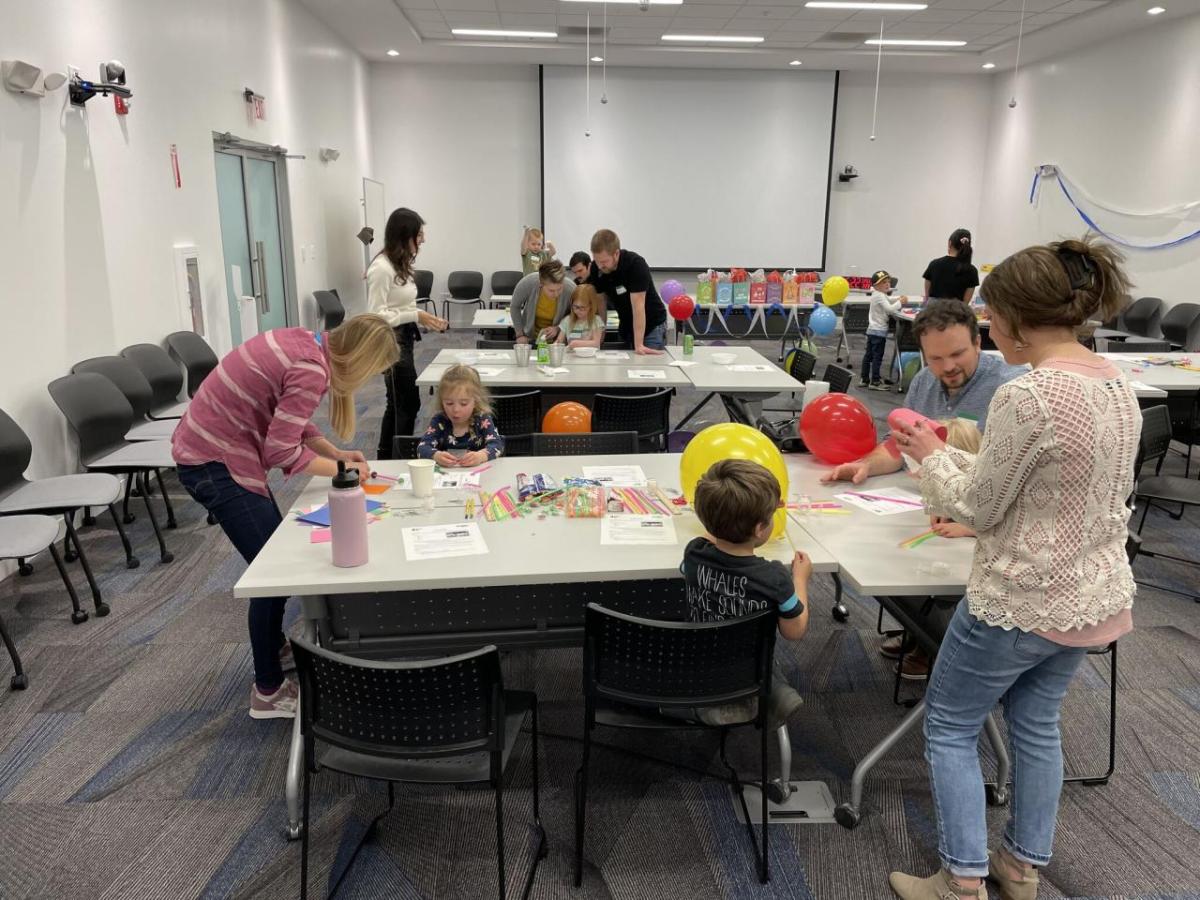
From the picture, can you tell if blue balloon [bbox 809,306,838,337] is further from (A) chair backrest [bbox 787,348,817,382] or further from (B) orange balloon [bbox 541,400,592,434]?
(B) orange balloon [bbox 541,400,592,434]

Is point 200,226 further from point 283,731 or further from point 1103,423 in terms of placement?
point 1103,423

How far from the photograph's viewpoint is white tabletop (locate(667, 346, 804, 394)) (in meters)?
4.42

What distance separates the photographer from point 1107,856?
2127 millimetres

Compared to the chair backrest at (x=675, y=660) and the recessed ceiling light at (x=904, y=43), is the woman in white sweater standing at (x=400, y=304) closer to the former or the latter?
the chair backrest at (x=675, y=660)

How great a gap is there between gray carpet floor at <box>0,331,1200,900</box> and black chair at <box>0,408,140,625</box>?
27cm

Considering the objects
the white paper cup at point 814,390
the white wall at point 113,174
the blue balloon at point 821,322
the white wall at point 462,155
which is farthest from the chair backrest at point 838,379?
the white wall at point 462,155

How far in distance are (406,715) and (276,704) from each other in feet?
3.84

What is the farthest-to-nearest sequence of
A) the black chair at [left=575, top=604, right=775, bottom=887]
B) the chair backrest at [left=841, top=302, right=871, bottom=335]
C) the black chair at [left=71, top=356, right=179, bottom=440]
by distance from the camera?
the chair backrest at [left=841, top=302, right=871, bottom=335]
the black chair at [left=71, top=356, right=179, bottom=440]
the black chair at [left=575, top=604, right=775, bottom=887]

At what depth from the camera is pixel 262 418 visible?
7.93 feet

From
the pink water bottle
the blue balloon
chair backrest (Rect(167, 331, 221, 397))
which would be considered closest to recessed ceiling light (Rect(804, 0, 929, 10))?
the blue balloon

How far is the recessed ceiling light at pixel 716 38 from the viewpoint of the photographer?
29.7 feet

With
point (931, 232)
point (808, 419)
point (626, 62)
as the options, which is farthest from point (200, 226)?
point (931, 232)

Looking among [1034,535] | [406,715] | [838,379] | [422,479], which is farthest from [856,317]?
[406,715]

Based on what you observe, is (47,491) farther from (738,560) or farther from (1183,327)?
(1183,327)
